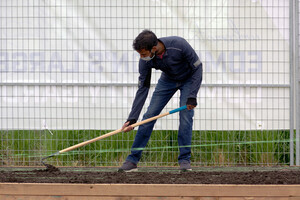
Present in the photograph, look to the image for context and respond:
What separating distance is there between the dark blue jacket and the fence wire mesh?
56.8 inches

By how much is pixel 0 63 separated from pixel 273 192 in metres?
4.46

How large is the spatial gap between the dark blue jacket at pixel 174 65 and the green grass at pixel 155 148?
148 cm

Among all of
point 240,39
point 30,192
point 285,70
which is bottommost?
point 30,192

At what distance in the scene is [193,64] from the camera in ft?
17.0

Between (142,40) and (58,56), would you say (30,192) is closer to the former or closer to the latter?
(142,40)

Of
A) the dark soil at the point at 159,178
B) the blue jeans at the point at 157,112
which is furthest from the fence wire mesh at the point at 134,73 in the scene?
the dark soil at the point at 159,178

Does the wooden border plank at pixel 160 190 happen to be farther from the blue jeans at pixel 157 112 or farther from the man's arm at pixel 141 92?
the blue jeans at pixel 157 112

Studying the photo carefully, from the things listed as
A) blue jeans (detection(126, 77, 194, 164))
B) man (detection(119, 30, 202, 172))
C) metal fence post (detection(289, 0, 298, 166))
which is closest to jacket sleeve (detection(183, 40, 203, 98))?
man (detection(119, 30, 202, 172))

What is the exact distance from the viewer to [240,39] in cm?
677

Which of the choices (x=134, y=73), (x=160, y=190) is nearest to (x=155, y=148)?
(x=134, y=73)

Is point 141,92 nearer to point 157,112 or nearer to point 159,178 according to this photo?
point 157,112

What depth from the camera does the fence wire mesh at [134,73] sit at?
6762 millimetres

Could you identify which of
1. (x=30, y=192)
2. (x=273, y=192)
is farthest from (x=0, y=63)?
(x=273, y=192)

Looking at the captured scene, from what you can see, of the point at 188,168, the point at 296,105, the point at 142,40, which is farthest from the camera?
the point at 296,105
